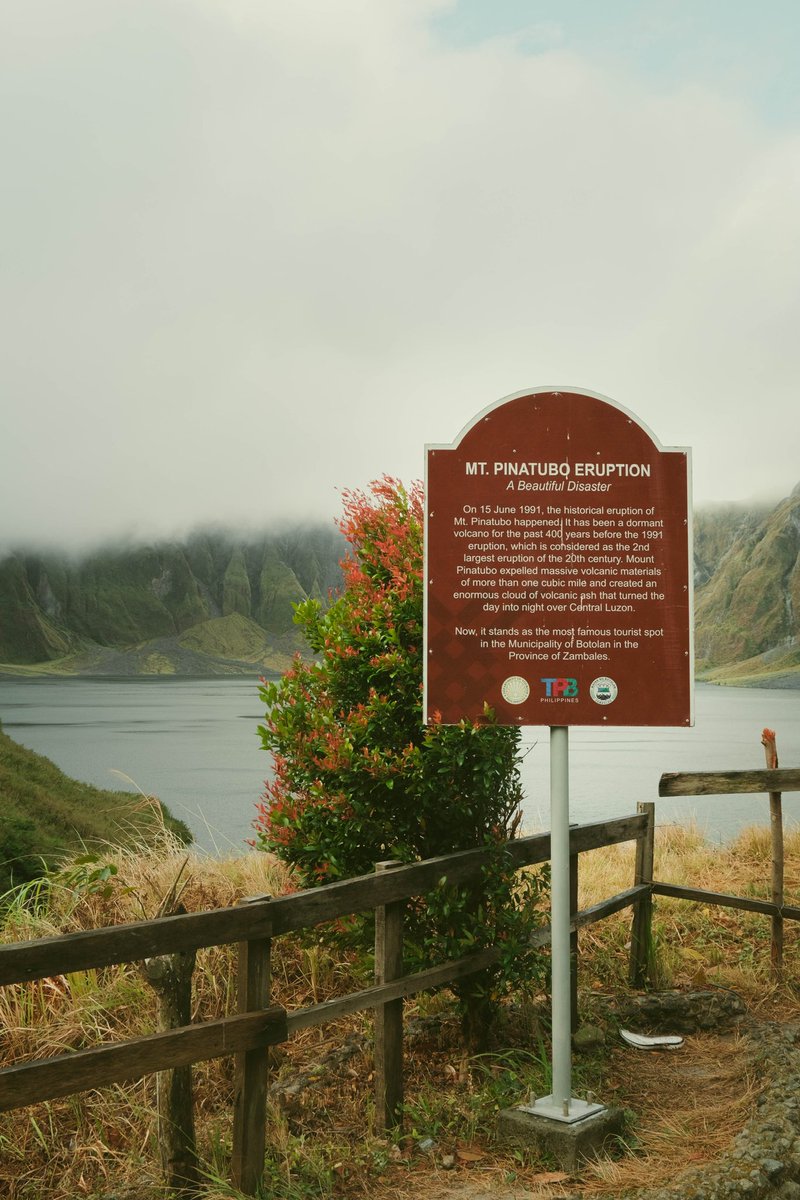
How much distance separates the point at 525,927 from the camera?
637 cm

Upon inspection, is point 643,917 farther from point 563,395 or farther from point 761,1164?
point 563,395

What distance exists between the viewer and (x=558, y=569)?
5.64 metres

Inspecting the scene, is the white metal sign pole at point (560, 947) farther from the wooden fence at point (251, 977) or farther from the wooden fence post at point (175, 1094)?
the wooden fence post at point (175, 1094)

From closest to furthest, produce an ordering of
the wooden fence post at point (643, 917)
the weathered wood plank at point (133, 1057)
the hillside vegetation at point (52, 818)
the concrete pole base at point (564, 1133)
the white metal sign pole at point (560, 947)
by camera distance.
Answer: the weathered wood plank at point (133, 1057) < the concrete pole base at point (564, 1133) < the white metal sign pole at point (560, 947) < the wooden fence post at point (643, 917) < the hillside vegetation at point (52, 818)

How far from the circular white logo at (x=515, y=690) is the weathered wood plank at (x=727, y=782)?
121 inches

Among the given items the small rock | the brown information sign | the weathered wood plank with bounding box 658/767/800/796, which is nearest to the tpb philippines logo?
the brown information sign

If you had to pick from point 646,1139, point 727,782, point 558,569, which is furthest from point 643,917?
point 558,569

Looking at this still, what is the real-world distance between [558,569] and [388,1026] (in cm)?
260

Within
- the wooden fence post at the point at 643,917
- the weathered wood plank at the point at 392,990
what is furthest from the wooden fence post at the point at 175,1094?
the wooden fence post at the point at 643,917

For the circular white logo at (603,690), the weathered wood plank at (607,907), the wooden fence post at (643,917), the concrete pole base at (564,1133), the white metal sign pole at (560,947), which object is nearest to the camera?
the concrete pole base at (564,1133)

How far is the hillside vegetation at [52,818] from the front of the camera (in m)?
9.37

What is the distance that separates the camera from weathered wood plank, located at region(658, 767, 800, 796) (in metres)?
8.27

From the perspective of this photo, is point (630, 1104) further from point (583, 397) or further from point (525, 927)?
point (583, 397)

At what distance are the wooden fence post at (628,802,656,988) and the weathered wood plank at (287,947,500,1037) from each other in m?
2.16
